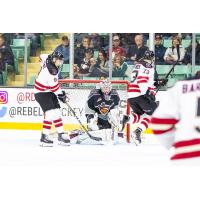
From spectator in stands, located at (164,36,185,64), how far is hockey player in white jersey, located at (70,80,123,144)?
1.58m

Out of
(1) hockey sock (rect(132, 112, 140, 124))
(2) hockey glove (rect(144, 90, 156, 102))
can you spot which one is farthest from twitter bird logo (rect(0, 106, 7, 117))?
(2) hockey glove (rect(144, 90, 156, 102))

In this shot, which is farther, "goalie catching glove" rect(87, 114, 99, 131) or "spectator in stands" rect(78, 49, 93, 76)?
"spectator in stands" rect(78, 49, 93, 76)

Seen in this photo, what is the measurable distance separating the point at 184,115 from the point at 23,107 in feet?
18.5

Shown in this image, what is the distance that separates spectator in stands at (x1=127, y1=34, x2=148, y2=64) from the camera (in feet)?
25.6

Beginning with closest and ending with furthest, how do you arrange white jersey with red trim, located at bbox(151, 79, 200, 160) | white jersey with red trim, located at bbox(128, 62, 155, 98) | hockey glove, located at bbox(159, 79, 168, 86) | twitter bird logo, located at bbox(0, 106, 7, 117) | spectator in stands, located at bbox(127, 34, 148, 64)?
white jersey with red trim, located at bbox(151, 79, 200, 160) → white jersey with red trim, located at bbox(128, 62, 155, 98) → hockey glove, located at bbox(159, 79, 168, 86) → twitter bird logo, located at bbox(0, 106, 7, 117) → spectator in stands, located at bbox(127, 34, 148, 64)

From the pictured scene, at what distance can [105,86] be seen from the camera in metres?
6.16

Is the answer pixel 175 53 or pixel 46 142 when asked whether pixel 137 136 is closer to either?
pixel 46 142

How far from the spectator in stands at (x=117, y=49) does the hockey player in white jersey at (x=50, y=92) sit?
1956 mm

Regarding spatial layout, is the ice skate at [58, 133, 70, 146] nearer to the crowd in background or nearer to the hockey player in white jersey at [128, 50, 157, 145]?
the hockey player in white jersey at [128, 50, 157, 145]

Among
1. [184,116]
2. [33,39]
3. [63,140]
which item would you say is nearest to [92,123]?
[63,140]

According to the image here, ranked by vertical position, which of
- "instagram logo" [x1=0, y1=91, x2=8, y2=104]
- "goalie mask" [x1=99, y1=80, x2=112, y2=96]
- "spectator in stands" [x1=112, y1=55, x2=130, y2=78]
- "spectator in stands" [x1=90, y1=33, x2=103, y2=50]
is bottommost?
"instagram logo" [x1=0, y1=91, x2=8, y2=104]

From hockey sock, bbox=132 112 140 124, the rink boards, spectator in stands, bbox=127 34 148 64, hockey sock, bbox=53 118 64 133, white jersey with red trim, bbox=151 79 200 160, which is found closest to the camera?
white jersey with red trim, bbox=151 79 200 160

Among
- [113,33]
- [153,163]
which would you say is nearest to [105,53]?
[113,33]

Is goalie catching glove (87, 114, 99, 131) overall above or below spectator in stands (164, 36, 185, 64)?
below
